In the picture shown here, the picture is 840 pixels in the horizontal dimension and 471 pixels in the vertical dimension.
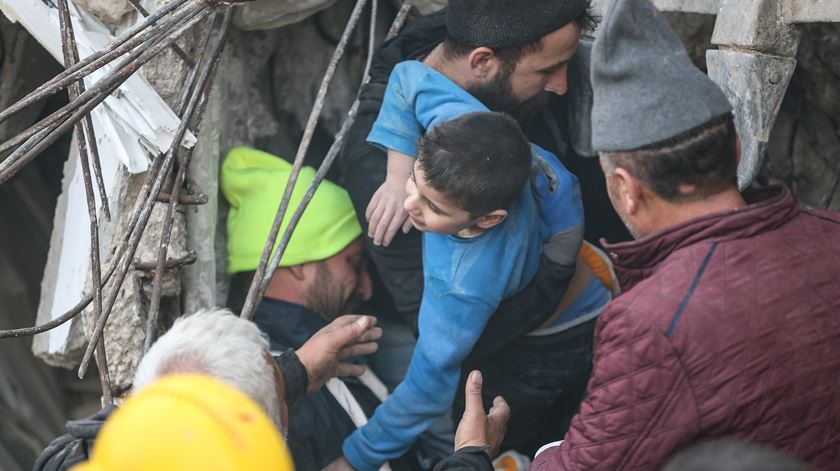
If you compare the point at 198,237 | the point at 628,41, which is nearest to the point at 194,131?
the point at 198,237

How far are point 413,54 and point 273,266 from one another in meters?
0.84

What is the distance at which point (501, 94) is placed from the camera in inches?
124

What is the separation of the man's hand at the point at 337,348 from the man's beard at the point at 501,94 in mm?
784

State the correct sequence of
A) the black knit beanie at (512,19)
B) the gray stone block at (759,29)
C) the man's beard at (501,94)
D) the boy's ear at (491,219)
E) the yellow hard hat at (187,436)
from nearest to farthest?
the yellow hard hat at (187,436) < the gray stone block at (759,29) < the boy's ear at (491,219) < the black knit beanie at (512,19) < the man's beard at (501,94)

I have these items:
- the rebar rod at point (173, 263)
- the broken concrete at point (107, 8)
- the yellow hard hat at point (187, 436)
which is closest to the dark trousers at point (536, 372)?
the rebar rod at point (173, 263)

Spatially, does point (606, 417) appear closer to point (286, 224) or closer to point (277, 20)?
point (286, 224)

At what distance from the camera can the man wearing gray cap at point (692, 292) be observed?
1994mm

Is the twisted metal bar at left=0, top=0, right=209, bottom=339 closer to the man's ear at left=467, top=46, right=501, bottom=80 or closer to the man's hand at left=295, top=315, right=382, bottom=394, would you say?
the man's hand at left=295, top=315, right=382, bottom=394

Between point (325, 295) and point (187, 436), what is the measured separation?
231cm

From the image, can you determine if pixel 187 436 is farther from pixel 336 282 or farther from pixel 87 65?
pixel 336 282

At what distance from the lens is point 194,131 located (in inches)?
125

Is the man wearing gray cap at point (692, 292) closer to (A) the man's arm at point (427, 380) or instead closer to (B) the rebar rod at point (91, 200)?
(A) the man's arm at point (427, 380)

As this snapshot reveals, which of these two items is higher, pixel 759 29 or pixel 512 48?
pixel 512 48

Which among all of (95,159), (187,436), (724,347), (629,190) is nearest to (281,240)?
(95,159)
